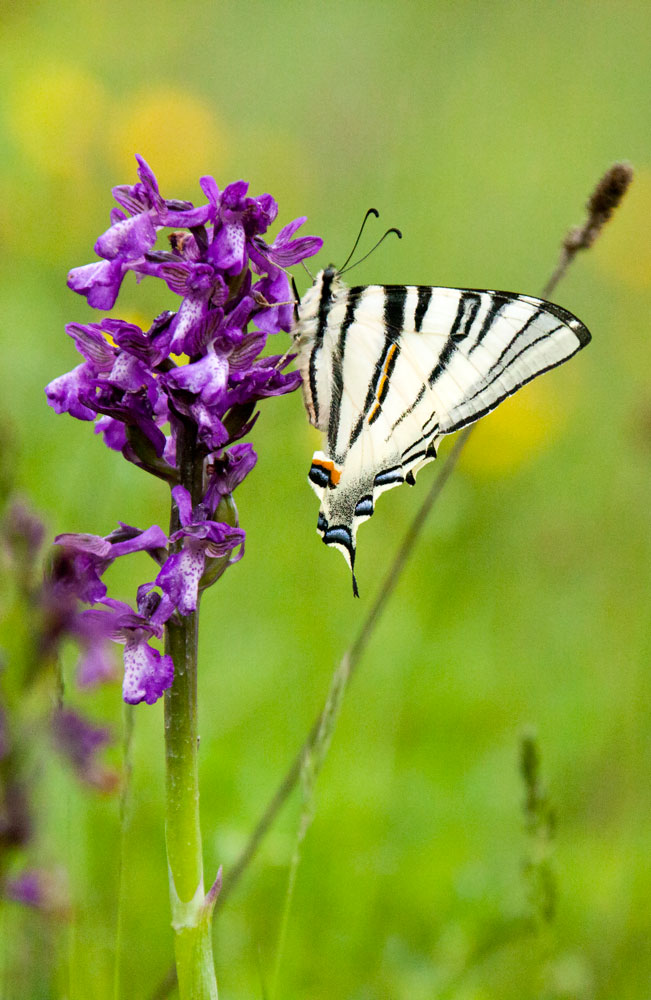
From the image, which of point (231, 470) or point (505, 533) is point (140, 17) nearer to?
point (505, 533)

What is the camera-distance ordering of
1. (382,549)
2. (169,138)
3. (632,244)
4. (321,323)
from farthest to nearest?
1. (632,244)
2. (169,138)
3. (382,549)
4. (321,323)

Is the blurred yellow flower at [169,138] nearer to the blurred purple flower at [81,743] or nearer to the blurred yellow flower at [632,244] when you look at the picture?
the blurred yellow flower at [632,244]

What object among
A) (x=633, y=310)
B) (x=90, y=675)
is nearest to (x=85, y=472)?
(x=90, y=675)

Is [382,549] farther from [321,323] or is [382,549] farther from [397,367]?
[321,323]

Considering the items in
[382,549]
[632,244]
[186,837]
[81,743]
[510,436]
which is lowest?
[382,549]

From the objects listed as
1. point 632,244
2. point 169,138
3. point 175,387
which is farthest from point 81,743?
point 632,244

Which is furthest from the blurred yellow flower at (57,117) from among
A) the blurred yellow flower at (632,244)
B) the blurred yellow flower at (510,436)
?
the blurred yellow flower at (632,244)

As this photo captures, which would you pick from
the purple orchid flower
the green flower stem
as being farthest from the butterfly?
the green flower stem
